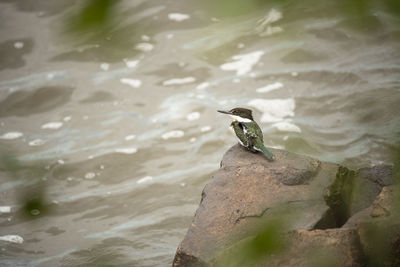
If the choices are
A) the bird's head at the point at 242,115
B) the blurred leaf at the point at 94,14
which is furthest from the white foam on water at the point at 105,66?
the blurred leaf at the point at 94,14

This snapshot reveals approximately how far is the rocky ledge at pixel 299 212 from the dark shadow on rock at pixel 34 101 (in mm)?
5799

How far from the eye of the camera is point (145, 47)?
10.8 m

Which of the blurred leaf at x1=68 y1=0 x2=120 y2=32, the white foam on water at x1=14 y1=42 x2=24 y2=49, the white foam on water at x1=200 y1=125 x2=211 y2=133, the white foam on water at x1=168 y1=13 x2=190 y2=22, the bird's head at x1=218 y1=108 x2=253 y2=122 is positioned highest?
the blurred leaf at x1=68 y1=0 x2=120 y2=32

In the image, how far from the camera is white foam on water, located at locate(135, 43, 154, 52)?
1071cm

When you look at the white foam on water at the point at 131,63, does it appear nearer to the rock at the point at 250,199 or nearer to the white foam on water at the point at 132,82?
the white foam on water at the point at 132,82

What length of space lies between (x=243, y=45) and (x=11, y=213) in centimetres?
576

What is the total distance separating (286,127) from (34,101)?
16.7ft

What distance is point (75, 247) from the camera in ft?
20.6

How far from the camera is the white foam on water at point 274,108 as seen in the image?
28.2 ft

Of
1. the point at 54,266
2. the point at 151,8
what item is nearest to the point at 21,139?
the point at 54,266

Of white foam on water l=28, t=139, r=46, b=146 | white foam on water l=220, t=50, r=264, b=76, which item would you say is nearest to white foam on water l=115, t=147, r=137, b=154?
white foam on water l=28, t=139, r=46, b=146

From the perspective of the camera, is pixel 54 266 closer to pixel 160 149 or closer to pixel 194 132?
pixel 160 149

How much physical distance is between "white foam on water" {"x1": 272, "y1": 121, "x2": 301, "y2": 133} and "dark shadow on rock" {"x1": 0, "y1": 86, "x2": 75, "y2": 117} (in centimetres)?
425

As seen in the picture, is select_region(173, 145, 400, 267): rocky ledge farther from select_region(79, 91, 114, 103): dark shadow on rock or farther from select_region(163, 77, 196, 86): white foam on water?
select_region(79, 91, 114, 103): dark shadow on rock
